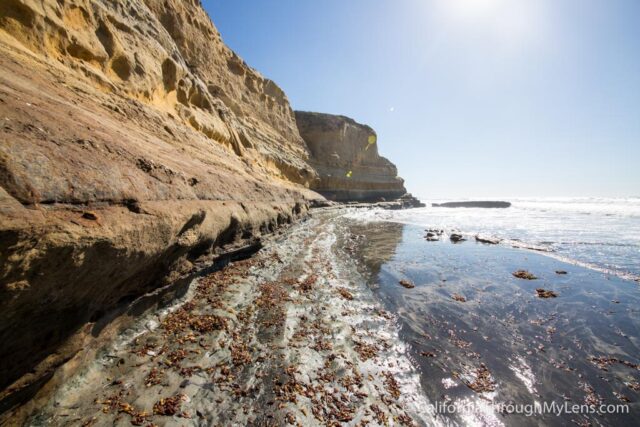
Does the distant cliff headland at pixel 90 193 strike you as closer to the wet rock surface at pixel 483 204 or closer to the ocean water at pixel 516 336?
the ocean water at pixel 516 336

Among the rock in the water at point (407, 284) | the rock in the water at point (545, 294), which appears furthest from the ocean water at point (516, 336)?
the rock in the water at point (407, 284)

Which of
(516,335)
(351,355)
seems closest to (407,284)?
(516,335)

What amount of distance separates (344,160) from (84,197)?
60.6 m

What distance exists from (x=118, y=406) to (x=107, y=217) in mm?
2680

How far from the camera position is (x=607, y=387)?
17.5ft

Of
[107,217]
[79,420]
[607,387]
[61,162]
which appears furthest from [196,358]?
[607,387]

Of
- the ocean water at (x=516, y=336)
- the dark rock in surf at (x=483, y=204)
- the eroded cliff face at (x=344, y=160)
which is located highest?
the eroded cliff face at (x=344, y=160)

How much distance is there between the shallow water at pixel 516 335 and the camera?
16.2 ft

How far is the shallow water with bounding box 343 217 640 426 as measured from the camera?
4.93 meters

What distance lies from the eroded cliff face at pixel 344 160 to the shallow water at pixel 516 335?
41.4 meters

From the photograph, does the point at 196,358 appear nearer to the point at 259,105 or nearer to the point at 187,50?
the point at 187,50

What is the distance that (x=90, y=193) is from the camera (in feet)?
13.0

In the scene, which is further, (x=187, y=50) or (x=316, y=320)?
(x=187, y=50)

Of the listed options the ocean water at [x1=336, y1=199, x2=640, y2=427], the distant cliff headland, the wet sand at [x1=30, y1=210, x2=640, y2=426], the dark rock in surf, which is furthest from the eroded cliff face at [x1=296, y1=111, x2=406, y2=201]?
the wet sand at [x1=30, y1=210, x2=640, y2=426]
